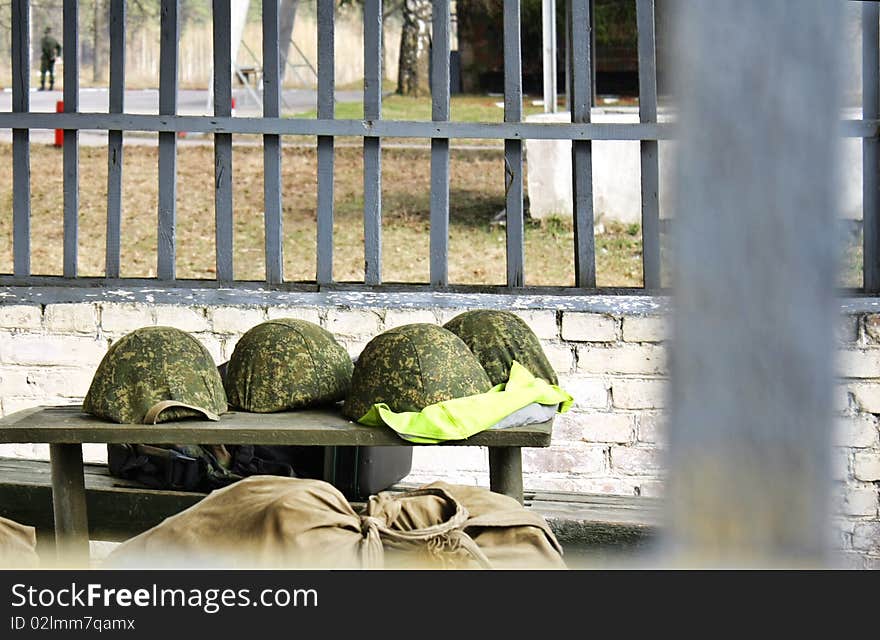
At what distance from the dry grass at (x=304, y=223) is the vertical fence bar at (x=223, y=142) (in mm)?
4406

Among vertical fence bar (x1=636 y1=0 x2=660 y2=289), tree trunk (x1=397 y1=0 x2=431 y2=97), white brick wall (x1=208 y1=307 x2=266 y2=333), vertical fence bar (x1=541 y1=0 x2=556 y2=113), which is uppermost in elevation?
tree trunk (x1=397 y1=0 x2=431 y2=97)

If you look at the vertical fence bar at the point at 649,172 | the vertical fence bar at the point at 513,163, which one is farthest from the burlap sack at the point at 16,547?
the vertical fence bar at the point at 649,172

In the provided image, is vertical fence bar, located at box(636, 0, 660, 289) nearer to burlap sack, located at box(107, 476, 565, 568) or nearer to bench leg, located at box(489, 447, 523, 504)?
bench leg, located at box(489, 447, 523, 504)

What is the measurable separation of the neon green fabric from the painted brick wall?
127cm

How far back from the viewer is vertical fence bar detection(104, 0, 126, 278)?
5.67 m

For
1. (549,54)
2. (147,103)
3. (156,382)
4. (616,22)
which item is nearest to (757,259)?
(156,382)

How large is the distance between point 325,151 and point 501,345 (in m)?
1.50

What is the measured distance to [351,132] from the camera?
18.4 feet

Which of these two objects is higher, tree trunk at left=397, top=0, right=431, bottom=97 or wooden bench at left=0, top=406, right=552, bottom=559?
tree trunk at left=397, top=0, right=431, bottom=97

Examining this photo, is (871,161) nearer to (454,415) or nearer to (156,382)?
(454,415)

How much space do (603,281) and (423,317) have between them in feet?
14.1

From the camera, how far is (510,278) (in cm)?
560

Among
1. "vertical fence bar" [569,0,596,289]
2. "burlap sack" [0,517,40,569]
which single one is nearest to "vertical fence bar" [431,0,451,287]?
"vertical fence bar" [569,0,596,289]

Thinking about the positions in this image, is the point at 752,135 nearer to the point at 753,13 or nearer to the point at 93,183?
the point at 753,13
